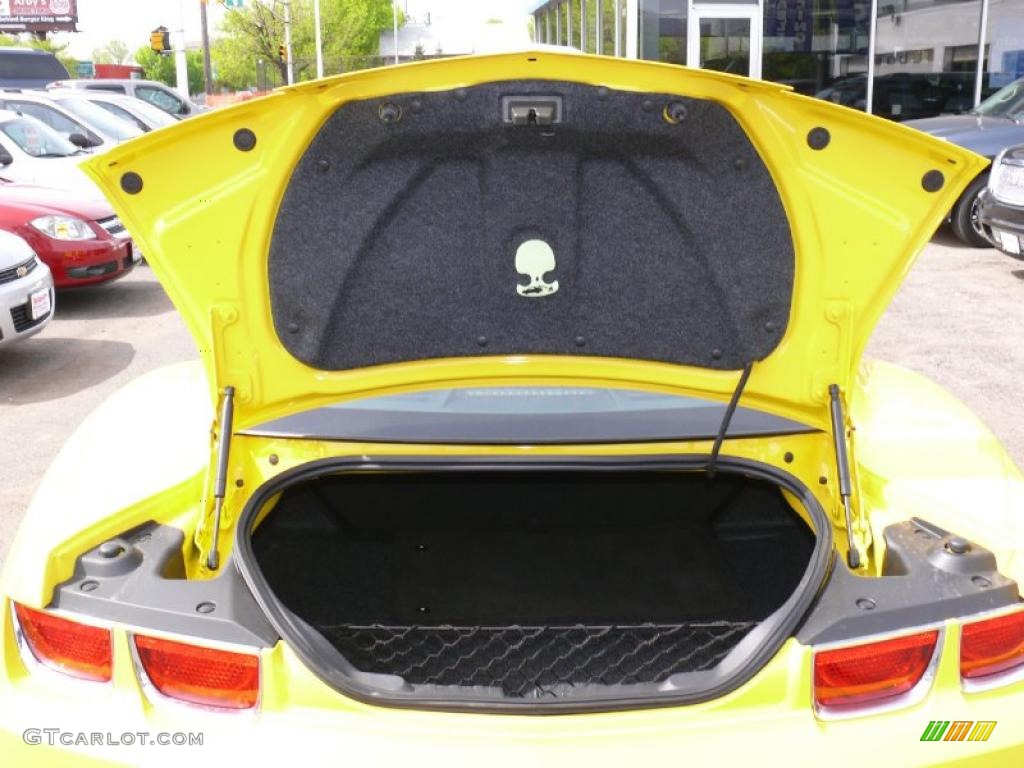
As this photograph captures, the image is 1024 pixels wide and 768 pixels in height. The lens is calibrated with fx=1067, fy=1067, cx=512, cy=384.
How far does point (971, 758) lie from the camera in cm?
178

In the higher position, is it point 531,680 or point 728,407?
point 728,407

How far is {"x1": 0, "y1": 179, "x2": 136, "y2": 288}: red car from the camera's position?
875 cm

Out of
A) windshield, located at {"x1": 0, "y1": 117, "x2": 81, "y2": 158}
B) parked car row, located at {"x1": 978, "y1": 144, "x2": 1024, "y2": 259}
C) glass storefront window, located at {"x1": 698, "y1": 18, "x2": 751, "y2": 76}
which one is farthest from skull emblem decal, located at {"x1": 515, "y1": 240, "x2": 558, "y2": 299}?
glass storefront window, located at {"x1": 698, "y1": 18, "x2": 751, "y2": 76}

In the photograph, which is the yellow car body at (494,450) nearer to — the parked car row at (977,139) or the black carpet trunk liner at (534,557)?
the black carpet trunk liner at (534,557)

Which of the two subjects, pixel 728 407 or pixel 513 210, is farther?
pixel 728 407

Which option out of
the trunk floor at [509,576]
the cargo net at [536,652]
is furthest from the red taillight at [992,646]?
the trunk floor at [509,576]

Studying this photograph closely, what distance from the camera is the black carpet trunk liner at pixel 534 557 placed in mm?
2674

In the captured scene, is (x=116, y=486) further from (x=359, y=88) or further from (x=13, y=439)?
(x=13, y=439)

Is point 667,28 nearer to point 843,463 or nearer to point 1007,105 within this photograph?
point 1007,105

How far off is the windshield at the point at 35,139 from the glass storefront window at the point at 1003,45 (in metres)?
14.5

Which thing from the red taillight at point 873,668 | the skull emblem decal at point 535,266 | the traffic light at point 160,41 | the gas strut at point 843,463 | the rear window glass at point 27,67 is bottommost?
the red taillight at point 873,668

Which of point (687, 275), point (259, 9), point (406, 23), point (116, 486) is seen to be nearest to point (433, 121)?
point (687, 275)

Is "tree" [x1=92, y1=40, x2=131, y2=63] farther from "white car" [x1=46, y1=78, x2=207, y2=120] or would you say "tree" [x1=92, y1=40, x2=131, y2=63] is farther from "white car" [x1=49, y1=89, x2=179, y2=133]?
"white car" [x1=49, y1=89, x2=179, y2=133]

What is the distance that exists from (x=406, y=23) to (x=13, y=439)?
93.3 metres
